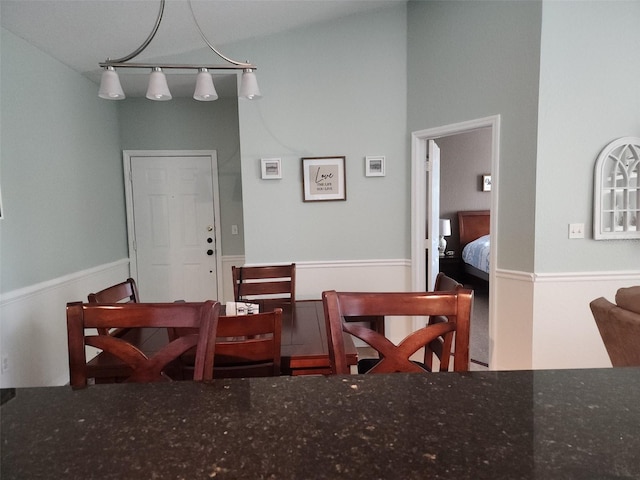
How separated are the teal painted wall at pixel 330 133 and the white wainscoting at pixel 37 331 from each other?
1.49 m

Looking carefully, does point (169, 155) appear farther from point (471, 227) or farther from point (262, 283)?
point (471, 227)

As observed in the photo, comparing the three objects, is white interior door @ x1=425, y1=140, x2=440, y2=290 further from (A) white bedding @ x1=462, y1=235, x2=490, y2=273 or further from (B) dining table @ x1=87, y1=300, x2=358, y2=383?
(A) white bedding @ x1=462, y1=235, x2=490, y2=273

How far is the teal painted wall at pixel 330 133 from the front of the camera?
338 cm

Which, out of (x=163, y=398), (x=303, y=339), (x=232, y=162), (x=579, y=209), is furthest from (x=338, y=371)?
(x=232, y=162)

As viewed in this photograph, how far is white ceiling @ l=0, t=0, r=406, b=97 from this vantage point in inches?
96.8

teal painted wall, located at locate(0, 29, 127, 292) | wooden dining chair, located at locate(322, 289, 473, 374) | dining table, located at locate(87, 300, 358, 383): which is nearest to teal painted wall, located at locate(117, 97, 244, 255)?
teal painted wall, located at locate(0, 29, 127, 292)

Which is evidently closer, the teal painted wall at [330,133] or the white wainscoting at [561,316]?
the white wainscoting at [561,316]

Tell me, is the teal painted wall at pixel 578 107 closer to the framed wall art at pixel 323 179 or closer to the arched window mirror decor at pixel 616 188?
the arched window mirror decor at pixel 616 188

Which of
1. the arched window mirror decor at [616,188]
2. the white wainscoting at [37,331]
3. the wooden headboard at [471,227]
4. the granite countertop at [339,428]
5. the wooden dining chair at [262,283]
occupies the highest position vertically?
the arched window mirror decor at [616,188]

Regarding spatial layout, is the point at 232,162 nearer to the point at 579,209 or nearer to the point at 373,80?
the point at 373,80

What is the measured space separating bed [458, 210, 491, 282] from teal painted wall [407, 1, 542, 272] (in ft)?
8.92

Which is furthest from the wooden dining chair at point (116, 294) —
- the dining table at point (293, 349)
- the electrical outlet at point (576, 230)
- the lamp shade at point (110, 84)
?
the electrical outlet at point (576, 230)

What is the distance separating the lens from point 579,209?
263 centimetres

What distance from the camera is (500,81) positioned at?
8.98ft
